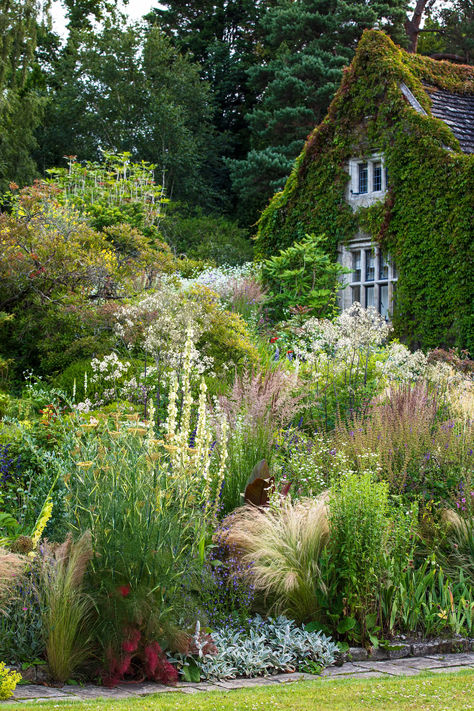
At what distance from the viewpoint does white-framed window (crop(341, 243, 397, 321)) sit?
1551cm

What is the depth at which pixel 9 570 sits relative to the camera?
4.35 m

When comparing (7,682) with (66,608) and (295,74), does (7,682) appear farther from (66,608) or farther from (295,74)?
(295,74)

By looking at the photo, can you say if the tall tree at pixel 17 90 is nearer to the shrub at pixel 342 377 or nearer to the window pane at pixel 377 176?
the window pane at pixel 377 176

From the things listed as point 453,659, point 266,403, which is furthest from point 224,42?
point 453,659

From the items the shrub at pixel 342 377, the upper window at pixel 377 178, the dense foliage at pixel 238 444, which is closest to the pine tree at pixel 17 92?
the dense foliage at pixel 238 444

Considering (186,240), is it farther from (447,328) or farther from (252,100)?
(447,328)

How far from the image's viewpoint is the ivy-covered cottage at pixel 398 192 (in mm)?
13914

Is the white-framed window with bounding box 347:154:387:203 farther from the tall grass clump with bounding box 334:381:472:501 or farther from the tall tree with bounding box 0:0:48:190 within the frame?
the tall tree with bounding box 0:0:48:190

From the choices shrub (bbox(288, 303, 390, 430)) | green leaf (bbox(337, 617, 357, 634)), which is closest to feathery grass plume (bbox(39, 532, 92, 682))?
green leaf (bbox(337, 617, 357, 634))

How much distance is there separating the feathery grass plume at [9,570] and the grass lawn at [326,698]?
0.71m

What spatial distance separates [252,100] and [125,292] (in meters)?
24.3

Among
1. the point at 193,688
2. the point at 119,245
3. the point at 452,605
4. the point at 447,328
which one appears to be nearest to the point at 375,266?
the point at 447,328

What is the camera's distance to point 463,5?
3366 cm

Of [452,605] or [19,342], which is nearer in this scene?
[452,605]
